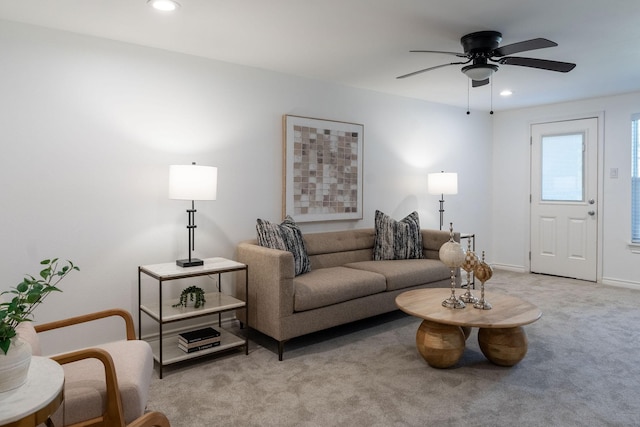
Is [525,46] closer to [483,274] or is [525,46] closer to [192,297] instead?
[483,274]

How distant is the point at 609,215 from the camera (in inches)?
207

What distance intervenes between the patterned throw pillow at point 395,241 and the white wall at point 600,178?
2.42 metres

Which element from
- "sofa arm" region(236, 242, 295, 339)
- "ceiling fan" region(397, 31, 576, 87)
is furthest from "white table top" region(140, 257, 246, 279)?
"ceiling fan" region(397, 31, 576, 87)

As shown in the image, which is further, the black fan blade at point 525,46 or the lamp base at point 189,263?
the lamp base at point 189,263

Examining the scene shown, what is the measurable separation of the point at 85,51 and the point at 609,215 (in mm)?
5711

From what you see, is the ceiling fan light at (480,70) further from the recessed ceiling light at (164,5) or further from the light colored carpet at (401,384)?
the recessed ceiling light at (164,5)

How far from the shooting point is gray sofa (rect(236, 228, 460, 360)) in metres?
3.07

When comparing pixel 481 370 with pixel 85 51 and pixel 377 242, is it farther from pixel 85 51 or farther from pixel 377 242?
pixel 85 51

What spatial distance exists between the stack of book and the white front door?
4672mm

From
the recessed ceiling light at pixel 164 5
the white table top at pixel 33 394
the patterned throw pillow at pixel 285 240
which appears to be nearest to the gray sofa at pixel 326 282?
the patterned throw pillow at pixel 285 240

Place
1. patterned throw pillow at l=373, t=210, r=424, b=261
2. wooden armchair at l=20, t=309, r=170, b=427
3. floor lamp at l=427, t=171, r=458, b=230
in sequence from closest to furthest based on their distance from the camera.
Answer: wooden armchair at l=20, t=309, r=170, b=427
patterned throw pillow at l=373, t=210, r=424, b=261
floor lamp at l=427, t=171, r=458, b=230

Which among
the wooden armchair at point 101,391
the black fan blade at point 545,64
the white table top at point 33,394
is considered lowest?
the wooden armchair at point 101,391

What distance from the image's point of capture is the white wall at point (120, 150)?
2.84m

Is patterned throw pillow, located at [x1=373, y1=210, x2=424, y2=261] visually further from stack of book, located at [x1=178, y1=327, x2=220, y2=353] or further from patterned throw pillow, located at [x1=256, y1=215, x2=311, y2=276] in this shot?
stack of book, located at [x1=178, y1=327, x2=220, y2=353]
